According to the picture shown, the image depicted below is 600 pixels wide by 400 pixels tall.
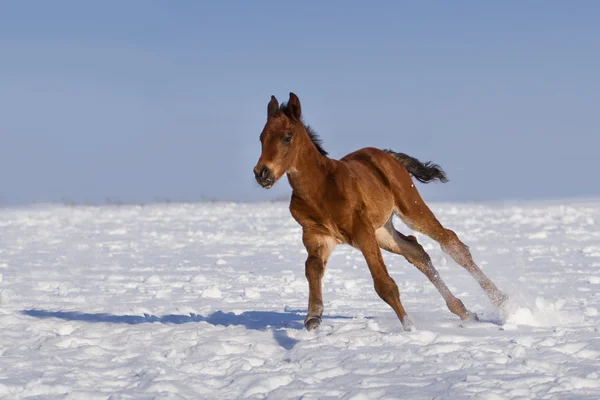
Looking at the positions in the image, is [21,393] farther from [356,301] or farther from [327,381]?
[356,301]

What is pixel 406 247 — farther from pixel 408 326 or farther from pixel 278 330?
pixel 278 330

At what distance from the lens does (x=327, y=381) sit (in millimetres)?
4832

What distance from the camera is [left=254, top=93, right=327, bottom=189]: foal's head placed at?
6.05 metres

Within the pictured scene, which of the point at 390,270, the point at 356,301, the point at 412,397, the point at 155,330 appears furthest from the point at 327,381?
the point at 390,270

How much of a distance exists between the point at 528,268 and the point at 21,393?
29.3 ft

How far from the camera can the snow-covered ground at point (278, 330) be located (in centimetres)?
473

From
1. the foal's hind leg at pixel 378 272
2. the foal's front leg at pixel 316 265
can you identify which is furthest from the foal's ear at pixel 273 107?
the foal's hind leg at pixel 378 272

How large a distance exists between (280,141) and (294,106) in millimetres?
422

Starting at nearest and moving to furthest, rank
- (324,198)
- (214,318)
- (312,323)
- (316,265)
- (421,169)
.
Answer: (312,323) < (324,198) < (316,265) < (214,318) < (421,169)

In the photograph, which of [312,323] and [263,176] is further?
[312,323]

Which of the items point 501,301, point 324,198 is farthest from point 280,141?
point 501,301

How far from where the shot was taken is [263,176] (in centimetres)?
600

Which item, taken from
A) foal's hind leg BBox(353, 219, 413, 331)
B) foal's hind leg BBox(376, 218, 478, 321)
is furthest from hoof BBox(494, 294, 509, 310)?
foal's hind leg BBox(353, 219, 413, 331)

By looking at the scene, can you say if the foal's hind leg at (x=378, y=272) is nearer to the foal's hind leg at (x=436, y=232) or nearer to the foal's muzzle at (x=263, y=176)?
the foal's muzzle at (x=263, y=176)
